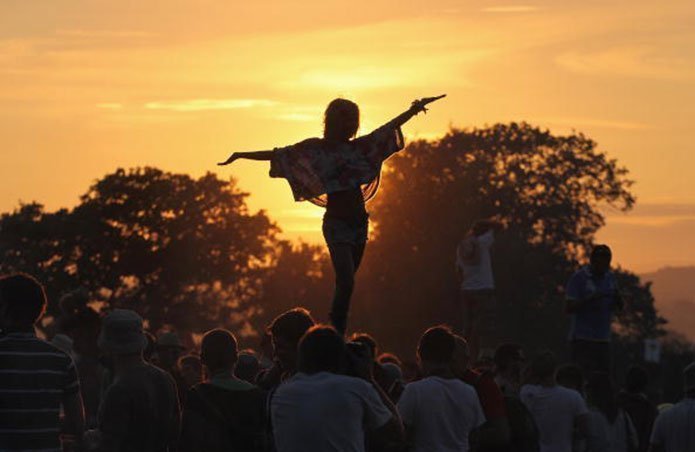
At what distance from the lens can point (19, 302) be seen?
9.03 m

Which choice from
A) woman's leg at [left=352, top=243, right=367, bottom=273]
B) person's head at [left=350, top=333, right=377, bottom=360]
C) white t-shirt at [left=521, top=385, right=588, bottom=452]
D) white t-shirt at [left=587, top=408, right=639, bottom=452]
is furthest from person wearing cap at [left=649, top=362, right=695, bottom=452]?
person's head at [left=350, top=333, right=377, bottom=360]

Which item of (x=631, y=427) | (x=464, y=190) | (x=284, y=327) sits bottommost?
(x=631, y=427)

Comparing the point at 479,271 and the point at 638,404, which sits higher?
the point at 479,271

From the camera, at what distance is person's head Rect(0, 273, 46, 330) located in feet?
29.6

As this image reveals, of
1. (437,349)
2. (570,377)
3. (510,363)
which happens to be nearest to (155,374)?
(437,349)

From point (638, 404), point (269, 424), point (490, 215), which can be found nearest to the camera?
point (269, 424)

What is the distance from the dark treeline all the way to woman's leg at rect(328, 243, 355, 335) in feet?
170

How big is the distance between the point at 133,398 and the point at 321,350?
1.93 metres

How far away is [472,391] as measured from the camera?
980 cm

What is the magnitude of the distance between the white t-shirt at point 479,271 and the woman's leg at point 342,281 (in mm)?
7327

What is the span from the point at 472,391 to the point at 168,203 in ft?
239

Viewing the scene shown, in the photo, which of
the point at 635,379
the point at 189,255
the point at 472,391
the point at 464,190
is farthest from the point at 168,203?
the point at 472,391

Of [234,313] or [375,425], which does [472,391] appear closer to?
[375,425]

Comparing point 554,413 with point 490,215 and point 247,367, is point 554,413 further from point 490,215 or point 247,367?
point 490,215
